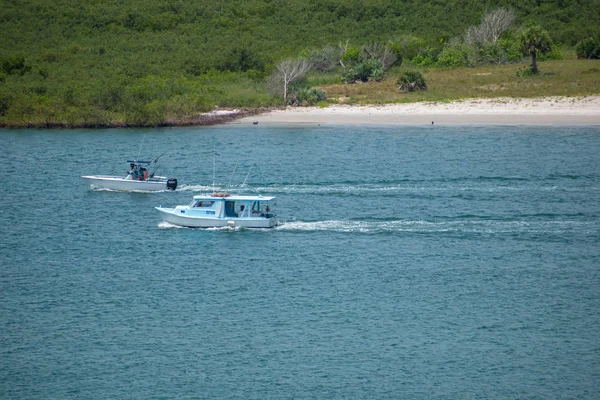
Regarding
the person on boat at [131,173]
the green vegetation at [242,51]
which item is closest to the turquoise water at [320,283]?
the person on boat at [131,173]

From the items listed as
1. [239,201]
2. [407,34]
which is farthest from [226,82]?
[239,201]

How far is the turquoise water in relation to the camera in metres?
36.8

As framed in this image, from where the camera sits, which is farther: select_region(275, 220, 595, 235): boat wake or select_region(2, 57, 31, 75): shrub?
select_region(2, 57, 31, 75): shrub

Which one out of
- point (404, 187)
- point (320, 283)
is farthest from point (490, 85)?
point (320, 283)

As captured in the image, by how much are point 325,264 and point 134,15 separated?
94.9 meters

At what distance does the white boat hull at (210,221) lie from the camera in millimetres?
56094

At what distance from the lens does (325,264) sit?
49.4 metres

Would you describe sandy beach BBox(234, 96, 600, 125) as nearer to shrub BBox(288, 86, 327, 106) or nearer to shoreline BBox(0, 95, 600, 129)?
shoreline BBox(0, 95, 600, 129)

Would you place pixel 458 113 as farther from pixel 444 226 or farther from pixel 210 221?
pixel 210 221

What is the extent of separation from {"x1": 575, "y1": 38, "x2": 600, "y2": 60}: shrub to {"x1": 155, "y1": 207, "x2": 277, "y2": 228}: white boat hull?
65730 mm

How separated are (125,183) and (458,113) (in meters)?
37.3

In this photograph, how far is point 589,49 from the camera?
111125mm

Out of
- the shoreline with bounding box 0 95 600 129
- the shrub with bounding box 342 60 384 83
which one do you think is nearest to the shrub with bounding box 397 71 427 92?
the shoreline with bounding box 0 95 600 129

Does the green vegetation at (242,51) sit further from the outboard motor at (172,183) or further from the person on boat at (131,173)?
the outboard motor at (172,183)
